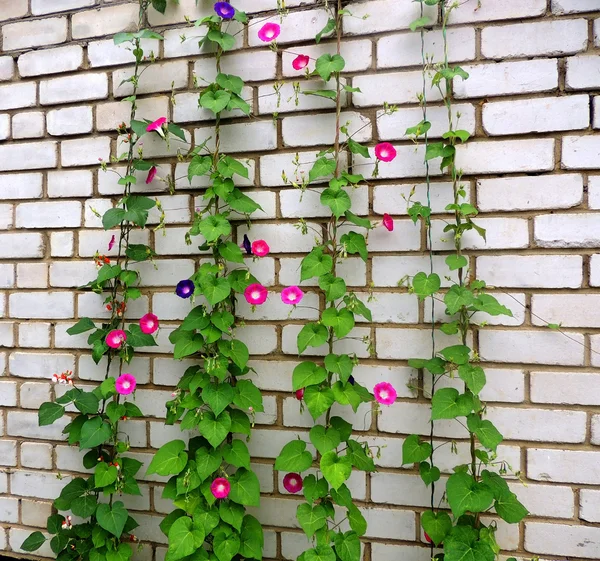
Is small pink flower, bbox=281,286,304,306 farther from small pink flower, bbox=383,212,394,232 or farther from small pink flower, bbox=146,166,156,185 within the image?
small pink flower, bbox=146,166,156,185

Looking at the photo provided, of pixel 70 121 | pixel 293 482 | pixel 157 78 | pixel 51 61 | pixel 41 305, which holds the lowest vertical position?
pixel 293 482

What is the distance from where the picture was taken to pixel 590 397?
3.90 ft

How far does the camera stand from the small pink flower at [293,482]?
1284 millimetres

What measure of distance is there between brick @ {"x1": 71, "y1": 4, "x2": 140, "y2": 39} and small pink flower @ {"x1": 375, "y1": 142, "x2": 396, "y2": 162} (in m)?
0.87

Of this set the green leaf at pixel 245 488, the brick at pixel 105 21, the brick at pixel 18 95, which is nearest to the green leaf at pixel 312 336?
the green leaf at pixel 245 488

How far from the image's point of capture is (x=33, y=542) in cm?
148

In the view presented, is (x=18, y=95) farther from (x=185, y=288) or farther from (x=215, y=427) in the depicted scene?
(x=215, y=427)

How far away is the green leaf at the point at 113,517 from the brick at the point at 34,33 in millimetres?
1457

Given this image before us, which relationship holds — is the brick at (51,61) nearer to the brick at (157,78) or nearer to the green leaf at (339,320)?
the brick at (157,78)

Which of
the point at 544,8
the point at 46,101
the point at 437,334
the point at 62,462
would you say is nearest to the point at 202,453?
the point at 62,462

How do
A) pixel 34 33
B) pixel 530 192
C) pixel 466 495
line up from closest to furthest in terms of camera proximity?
pixel 466 495, pixel 530 192, pixel 34 33

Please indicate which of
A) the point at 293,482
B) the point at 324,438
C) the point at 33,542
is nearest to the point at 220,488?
the point at 293,482

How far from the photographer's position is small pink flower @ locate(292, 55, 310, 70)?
1276 millimetres

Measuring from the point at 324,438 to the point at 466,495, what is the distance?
0.36 m
